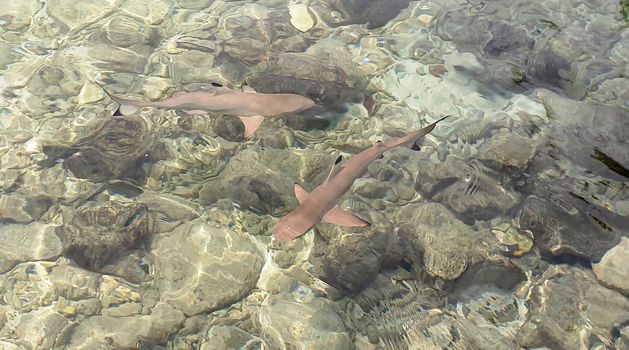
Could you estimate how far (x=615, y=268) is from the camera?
4.06 m

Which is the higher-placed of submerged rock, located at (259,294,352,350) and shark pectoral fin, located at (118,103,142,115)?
shark pectoral fin, located at (118,103,142,115)

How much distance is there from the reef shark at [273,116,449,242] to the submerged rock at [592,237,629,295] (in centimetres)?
198

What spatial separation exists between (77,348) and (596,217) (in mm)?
4433

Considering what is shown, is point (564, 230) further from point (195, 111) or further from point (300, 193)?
point (195, 111)

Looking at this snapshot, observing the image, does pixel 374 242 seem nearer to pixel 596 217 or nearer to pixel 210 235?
pixel 210 235

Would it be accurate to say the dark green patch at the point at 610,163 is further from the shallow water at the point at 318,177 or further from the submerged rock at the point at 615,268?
the submerged rock at the point at 615,268

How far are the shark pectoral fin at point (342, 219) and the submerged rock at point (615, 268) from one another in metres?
1.97

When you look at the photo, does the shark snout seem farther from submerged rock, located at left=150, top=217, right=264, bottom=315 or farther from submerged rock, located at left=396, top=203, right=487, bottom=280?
submerged rock, located at left=396, top=203, right=487, bottom=280

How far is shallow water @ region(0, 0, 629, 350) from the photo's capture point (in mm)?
3883

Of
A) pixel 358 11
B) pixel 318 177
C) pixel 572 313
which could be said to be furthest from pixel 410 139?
pixel 358 11

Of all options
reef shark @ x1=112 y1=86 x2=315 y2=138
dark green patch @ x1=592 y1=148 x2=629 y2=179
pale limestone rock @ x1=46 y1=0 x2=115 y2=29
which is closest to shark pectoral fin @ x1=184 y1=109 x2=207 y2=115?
reef shark @ x1=112 y1=86 x2=315 y2=138

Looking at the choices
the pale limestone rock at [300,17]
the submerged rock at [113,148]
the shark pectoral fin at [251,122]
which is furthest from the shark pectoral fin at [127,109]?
the pale limestone rock at [300,17]

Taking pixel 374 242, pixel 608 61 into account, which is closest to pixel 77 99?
pixel 374 242

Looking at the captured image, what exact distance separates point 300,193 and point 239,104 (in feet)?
3.67
